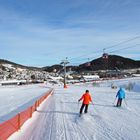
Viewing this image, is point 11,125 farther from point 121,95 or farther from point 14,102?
point 14,102

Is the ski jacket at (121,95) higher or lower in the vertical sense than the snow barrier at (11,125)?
higher

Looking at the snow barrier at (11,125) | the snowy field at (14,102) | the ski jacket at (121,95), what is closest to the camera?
the snow barrier at (11,125)

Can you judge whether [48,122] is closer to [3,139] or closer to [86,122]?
[86,122]

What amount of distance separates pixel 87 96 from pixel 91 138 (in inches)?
295

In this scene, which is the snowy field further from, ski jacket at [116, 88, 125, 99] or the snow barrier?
ski jacket at [116, 88, 125, 99]

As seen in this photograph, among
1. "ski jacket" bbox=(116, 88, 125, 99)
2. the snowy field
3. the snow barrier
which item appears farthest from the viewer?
the snowy field

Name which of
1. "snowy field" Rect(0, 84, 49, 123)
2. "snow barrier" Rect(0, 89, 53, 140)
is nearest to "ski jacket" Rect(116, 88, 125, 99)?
"snowy field" Rect(0, 84, 49, 123)

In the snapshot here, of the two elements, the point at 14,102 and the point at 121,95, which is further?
the point at 14,102

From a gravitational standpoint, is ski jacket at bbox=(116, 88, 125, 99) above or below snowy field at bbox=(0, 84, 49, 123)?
above

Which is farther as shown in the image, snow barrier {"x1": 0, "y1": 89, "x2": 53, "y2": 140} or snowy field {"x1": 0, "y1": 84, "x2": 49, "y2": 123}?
snowy field {"x1": 0, "y1": 84, "x2": 49, "y2": 123}

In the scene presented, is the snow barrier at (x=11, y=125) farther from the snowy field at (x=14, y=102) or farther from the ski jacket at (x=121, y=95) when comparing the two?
the ski jacket at (x=121, y=95)

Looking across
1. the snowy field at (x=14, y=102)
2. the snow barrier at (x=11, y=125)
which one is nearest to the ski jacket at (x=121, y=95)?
the snowy field at (x=14, y=102)

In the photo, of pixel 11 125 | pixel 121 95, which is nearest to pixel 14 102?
pixel 121 95

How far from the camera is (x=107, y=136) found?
1316cm
